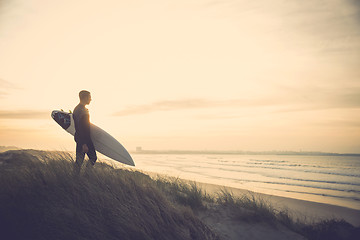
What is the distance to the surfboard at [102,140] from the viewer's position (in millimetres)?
7172

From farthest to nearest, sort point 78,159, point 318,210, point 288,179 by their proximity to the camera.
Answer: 1. point 288,179
2. point 318,210
3. point 78,159

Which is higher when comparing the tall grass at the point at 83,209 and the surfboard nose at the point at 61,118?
the surfboard nose at the point at 61,118

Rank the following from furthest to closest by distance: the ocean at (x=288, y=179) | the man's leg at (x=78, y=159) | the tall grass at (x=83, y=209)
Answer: the ocean at (x=288, y=179) < the man's leg at (x=78, y=159) < the tall grass at (x=83, y=209)

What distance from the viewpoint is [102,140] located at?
23.7 ft

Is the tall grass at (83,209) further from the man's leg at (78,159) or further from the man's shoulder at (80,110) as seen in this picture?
the man's shoulder at (80,110)

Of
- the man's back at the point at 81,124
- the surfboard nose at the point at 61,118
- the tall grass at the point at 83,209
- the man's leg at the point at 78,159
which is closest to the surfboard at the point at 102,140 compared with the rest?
the surfboard nose at the point at 61,118

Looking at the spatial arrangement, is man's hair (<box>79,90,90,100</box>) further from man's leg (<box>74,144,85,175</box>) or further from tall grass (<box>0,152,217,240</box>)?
tall grass (<box>0,152,217,240</box>)

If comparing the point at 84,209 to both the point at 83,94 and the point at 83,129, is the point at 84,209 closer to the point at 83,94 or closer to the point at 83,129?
the point at 83,129

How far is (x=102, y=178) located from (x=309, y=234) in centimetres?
413

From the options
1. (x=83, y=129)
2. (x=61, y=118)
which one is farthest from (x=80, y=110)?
(x=61, y=118)

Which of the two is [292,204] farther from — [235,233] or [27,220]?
[27,220]

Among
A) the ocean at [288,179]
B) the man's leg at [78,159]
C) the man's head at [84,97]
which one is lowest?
the ocean at [288,179]

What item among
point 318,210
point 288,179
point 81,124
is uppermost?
point 81,124

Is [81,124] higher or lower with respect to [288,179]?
higher
